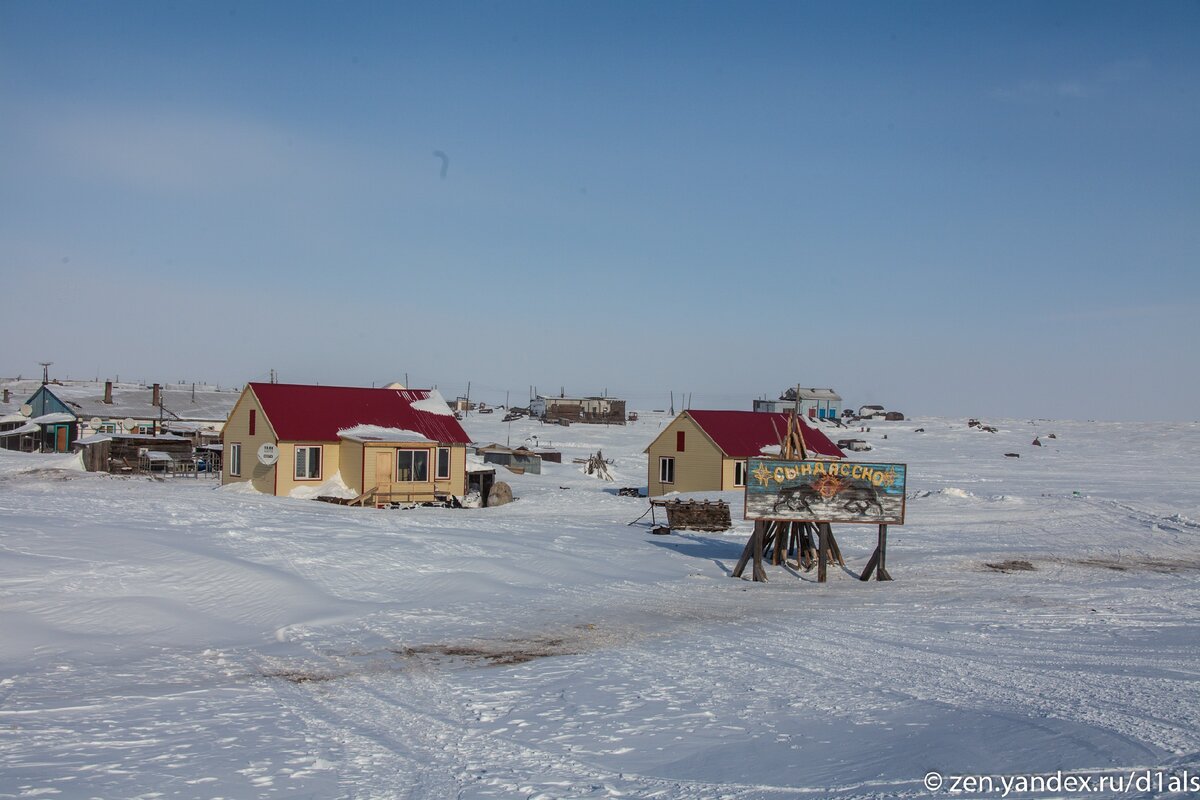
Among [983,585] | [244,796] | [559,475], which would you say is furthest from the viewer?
[559,475]

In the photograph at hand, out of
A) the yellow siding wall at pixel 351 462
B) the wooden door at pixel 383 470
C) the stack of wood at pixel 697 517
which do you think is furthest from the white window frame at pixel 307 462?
the stack of wood at pixel 697 517

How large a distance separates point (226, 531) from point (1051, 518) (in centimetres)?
2950

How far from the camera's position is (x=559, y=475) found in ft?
191

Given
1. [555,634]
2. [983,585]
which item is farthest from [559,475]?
[555,634]

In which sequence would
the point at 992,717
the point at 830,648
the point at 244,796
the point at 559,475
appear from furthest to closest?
1. the point at 559,475
2. the point at 830,648
3. the point at 992,717
4. the point at 244,796

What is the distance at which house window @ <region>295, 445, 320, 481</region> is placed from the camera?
39125 millimetres

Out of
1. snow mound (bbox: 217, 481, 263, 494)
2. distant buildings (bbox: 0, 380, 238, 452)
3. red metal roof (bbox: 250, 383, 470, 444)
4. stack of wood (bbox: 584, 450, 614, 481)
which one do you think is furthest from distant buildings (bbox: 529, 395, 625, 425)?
snow mound (bbox: 217, 481, 263, 494)

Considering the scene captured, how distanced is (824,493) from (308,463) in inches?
910

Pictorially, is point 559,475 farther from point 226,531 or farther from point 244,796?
point 244,796

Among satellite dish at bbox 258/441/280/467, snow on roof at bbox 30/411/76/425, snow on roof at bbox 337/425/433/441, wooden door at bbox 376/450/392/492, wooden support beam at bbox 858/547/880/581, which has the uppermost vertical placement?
snow on roof at bbox 30/411/76/425

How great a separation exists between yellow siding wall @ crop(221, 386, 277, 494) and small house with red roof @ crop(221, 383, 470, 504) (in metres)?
0.04

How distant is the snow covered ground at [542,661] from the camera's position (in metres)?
8.54

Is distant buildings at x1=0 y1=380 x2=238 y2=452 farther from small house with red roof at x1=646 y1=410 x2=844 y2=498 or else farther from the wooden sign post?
the wooden sign post

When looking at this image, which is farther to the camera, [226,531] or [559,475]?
[559,475]
